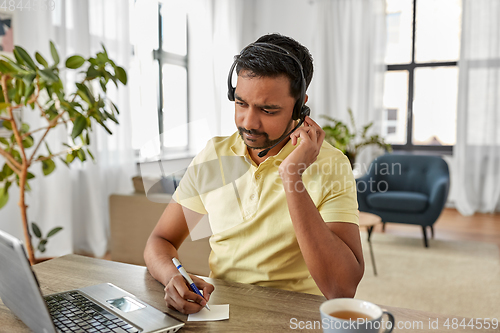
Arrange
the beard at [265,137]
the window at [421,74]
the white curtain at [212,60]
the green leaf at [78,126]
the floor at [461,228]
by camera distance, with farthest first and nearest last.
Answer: the window at [421,74] → the floor at [461,228] → the green leaf at [78,126] → the white curtain at [212,60] → the beard at [265,137]

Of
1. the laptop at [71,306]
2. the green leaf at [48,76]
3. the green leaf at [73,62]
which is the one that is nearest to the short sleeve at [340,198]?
the laptop at [71,306]

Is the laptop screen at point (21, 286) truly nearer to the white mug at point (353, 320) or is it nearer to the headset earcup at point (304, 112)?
the white mug at point (353, 320)

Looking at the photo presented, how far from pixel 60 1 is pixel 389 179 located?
3.15 metres

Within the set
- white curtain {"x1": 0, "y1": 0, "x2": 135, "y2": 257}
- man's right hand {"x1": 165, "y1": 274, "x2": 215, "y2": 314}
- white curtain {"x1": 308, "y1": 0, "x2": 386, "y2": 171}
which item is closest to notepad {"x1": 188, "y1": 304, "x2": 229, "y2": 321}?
man's right hand {"x1": 165, "y1": 274, "x2": 215, "y2": 314}

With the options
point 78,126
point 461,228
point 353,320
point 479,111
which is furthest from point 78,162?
point 479,111

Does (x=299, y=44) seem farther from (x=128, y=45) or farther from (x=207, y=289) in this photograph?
(x=128, y=45)

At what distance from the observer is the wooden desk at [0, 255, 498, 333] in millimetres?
721

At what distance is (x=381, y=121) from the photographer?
5.16 m

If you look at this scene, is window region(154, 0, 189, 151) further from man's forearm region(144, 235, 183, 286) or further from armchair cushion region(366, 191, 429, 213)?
armchair cushion region(366, 191, 429, 213)

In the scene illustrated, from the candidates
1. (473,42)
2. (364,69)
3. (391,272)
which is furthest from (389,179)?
(473,42)

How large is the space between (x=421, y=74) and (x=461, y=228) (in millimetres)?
2031

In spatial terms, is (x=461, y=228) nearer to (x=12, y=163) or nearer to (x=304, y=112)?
(x=304, y=112)

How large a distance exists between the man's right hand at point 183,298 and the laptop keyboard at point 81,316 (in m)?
0.10

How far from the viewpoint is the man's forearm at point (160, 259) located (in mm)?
928
